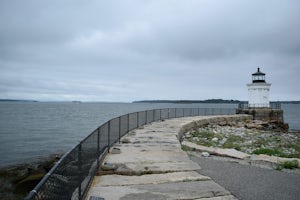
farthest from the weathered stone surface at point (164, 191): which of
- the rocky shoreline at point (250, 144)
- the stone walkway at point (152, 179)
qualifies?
the rocky shoreline at point (250, 144)

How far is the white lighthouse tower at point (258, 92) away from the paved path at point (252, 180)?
27.8 m

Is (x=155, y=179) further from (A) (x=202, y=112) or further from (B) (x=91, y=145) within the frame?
(A) (x=202, y=112)

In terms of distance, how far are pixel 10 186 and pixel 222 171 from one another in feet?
36.2

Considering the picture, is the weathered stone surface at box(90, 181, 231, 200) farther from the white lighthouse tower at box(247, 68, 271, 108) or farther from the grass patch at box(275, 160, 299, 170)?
the white lighthouse tower at box(247, 68, 271, 108)

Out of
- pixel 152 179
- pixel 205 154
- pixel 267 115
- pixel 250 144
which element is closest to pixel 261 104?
pixel 267 115

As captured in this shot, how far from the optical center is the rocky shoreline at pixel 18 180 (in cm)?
1156

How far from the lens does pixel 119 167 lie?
636 cm

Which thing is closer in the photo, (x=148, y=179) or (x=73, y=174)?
(x=73, y=174)

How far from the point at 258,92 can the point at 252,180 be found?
1158 inches

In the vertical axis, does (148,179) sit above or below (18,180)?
above

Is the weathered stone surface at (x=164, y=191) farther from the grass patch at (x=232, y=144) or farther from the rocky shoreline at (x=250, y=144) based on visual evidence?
the grass patch at (x=232, y=144)

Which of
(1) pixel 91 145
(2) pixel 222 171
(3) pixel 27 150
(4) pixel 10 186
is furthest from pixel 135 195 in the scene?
(3) pixel 27 150

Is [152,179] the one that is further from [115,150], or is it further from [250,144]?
[250,144]

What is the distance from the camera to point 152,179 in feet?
18.7
